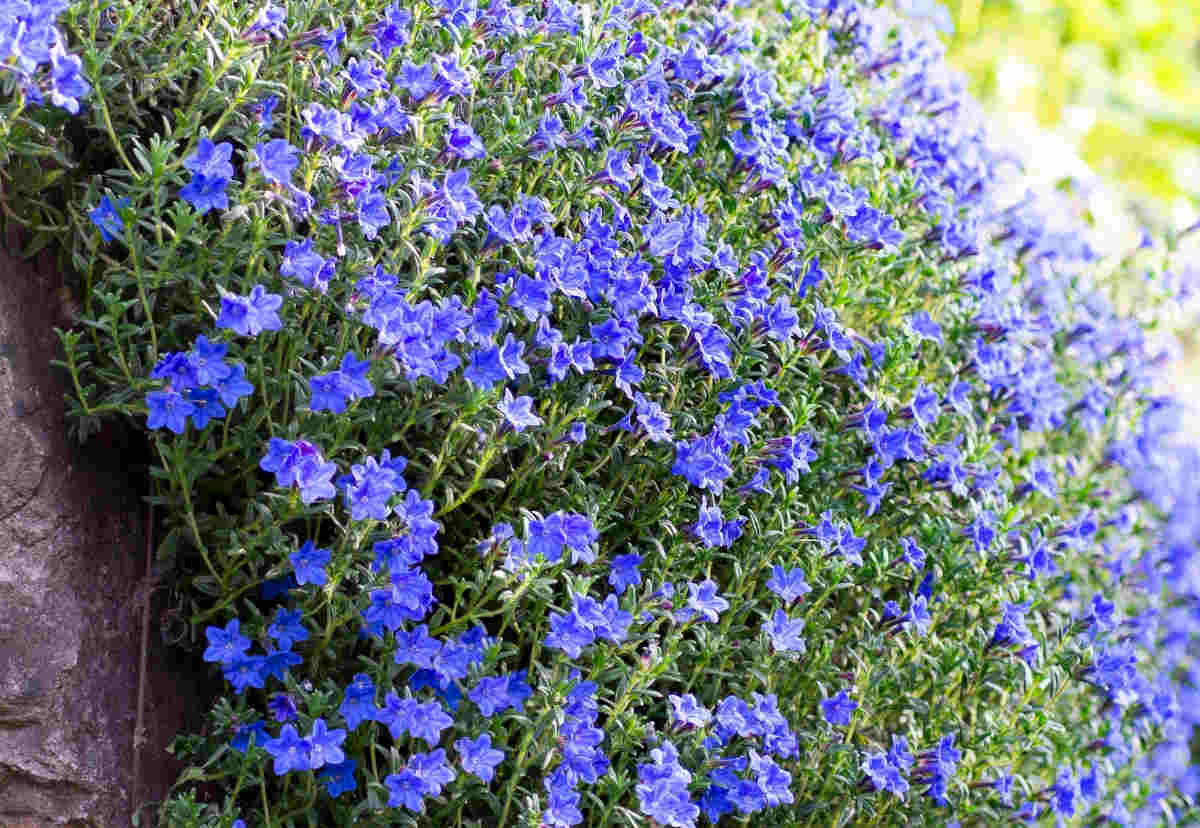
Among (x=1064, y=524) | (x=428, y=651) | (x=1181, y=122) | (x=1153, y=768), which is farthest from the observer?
(x=1181, y=122)

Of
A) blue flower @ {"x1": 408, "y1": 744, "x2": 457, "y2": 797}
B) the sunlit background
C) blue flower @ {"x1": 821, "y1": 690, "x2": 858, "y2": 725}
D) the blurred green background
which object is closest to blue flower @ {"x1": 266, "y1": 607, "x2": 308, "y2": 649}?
blue flower @ {"x1": 408, "y1": 744, "x2": 457, "y2": 797}

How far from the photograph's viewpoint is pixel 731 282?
7.88ft

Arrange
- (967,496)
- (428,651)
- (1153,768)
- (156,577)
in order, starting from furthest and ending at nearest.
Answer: (1153,768), (967,496), (156,577), (428,651)

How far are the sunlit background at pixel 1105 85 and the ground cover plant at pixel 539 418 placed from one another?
4154mm

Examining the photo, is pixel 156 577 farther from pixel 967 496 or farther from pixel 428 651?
pixel 967 496

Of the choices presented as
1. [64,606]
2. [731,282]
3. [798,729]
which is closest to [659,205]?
[731,282]

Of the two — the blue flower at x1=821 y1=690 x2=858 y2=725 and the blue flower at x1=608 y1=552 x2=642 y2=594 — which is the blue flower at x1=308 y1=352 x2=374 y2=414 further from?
the blue flower at x1=821 y1=690 x2=858 y2=725

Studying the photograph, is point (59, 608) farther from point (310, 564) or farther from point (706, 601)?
point (706, 601)

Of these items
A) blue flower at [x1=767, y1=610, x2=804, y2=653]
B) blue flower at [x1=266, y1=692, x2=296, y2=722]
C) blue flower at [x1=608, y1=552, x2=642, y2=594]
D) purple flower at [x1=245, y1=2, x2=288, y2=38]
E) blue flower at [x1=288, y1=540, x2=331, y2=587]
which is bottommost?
blue flower at [x1=266, y1=692, x2=296, y2=722]

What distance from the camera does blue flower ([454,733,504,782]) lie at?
6.26ft

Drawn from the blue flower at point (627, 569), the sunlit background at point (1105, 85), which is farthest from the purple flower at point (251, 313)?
the sunlit background at point (1105, 85)

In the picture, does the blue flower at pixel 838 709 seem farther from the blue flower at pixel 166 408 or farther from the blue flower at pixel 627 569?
the blue flower at pixel 166 408

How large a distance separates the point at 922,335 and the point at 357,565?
129cm

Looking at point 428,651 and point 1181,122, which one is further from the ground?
point 1181,122
